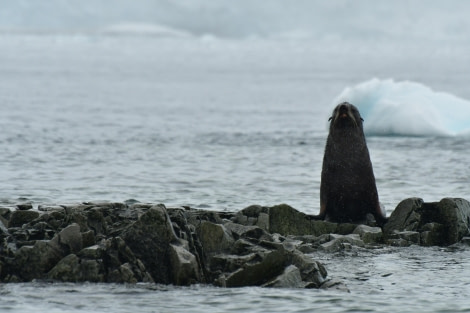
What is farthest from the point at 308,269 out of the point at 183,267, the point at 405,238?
the point at 405,238

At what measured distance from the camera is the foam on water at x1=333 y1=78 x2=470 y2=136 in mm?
27641

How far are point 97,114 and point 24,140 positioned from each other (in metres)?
11.4

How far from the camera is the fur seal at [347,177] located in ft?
43.4

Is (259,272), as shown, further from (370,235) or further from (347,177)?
(347,177)

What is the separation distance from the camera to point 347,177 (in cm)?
1330

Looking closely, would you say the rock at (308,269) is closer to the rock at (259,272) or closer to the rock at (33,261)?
the rock at (259,272)

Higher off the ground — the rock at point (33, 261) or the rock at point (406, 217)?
the rock at point (406, 217)

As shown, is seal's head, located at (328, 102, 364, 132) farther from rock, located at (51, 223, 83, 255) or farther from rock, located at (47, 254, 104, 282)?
rock, located at (47, 254, 104, 282)

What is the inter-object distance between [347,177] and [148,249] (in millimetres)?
4239

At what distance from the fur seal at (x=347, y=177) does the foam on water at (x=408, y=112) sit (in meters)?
13.8

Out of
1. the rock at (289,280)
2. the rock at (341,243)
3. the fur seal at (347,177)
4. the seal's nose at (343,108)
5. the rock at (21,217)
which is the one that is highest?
the seal's nose at (343,108)

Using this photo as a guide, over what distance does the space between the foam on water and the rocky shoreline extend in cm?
1608

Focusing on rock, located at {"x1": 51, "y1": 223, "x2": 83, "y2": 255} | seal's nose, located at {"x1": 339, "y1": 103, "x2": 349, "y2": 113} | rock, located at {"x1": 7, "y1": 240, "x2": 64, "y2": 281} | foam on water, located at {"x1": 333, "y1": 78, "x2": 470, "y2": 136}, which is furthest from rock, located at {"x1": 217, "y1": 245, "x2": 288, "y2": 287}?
foam on water, located at {"x1": 333, "y1": 78, "x2": 470, "y2": 136}

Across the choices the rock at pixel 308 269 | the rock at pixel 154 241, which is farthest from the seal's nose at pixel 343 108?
the rock at pixel 154 241
